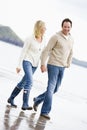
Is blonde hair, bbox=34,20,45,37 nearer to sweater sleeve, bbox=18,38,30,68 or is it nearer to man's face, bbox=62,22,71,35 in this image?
sweater sleeve, bbox=18,38,30,68

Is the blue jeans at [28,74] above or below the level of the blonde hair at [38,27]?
below

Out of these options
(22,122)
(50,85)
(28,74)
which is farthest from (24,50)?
(22,122)

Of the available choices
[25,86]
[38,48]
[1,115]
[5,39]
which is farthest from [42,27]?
[5,39]

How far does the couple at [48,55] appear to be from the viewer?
9648 mm

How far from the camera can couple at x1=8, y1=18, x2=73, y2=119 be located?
31.7ft

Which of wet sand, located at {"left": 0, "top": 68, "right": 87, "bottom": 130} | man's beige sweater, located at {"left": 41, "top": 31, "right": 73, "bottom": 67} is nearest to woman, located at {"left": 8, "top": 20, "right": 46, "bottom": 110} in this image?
man's beige sweater, located at {"left": 41, "top": 31, "right": 73, "bottom": 67}

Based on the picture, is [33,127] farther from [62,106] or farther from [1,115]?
[62,106]

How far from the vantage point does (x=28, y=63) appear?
9.83m

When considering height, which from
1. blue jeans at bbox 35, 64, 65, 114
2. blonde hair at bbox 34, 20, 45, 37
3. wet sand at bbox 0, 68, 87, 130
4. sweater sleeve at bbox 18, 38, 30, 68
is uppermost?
blonde hair at bbox 34, 20, 45, 37

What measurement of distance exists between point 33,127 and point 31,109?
167 centimetres

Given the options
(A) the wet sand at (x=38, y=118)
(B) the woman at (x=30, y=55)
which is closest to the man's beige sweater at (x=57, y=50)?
(B) the woman at (x=30, y=55)

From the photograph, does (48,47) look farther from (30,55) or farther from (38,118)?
(38,118)

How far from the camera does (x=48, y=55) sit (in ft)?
32.0

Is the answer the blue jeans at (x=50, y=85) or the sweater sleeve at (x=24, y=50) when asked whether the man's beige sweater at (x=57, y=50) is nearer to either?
the blue jeans at (x=50, y=85)
